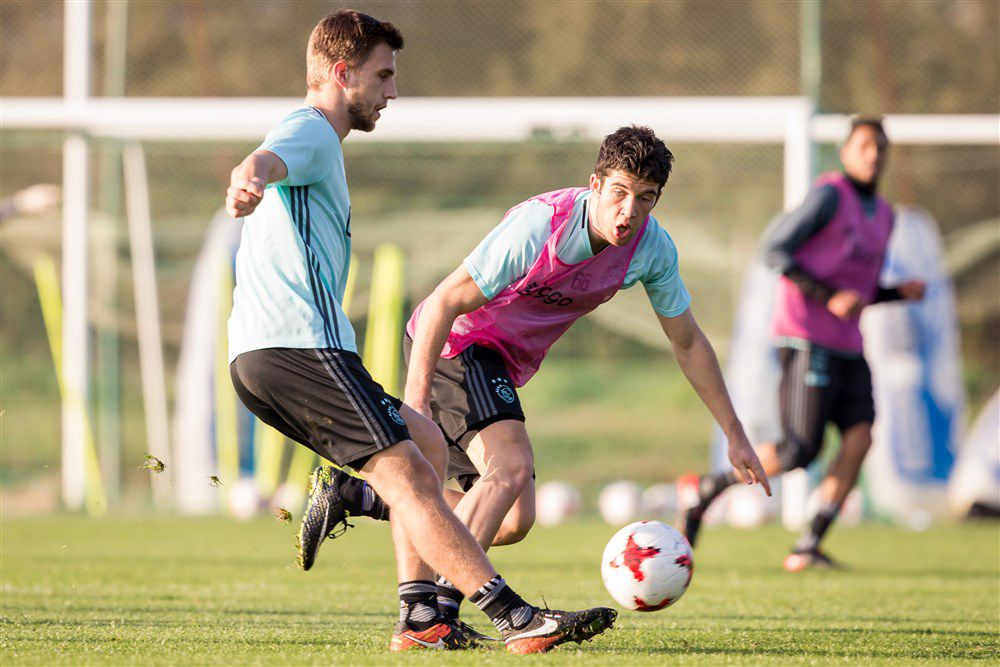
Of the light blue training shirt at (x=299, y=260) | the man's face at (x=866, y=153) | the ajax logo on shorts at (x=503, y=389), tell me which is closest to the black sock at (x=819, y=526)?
the man's face at (x=866, y=153)

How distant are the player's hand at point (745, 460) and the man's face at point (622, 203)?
87 centimetres

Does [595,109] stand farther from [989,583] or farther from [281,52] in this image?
[281,52]

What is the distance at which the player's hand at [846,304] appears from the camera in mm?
7176

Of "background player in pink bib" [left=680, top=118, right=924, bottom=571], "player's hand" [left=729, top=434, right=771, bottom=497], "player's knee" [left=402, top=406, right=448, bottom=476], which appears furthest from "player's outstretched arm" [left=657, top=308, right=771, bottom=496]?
"background player in pink bib" [left=680, top=118, right=924, bottom=571]

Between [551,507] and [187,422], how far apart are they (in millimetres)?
3408

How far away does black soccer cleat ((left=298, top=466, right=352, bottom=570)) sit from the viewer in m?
4.45

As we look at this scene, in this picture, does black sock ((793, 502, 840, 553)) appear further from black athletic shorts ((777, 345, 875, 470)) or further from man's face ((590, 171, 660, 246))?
man's face ((590, 171, 660, 246))

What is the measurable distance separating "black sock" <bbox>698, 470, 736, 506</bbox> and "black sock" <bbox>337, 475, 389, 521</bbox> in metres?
3.24

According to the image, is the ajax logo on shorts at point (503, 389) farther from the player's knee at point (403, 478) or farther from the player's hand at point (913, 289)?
the player's hand at point (913, 289)

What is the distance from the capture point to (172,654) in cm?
395

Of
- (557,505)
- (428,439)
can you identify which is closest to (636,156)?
(428,439)

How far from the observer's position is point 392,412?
3.90 meters

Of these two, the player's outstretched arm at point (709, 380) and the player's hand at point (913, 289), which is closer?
the player's outstretched arm at point (709, 380)

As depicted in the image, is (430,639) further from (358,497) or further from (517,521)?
(517,521)
